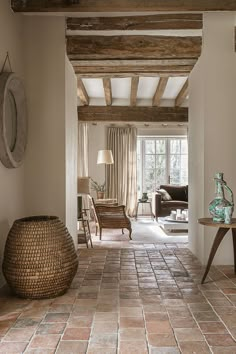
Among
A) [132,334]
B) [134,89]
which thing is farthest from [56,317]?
[134,89]

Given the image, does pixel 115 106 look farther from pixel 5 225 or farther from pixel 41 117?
pixel 5 225

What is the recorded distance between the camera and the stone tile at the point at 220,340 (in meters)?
2.12

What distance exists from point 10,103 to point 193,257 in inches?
106

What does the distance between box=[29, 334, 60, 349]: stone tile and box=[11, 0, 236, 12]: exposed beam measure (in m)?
2.89

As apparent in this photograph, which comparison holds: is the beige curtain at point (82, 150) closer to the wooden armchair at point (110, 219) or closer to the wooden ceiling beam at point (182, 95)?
the wooden ceiling beam at point (182, 95)

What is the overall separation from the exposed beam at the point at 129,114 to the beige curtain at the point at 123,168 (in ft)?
5.12

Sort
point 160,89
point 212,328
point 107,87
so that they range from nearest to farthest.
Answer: point 212,328 → point 107,87 → point 160,89

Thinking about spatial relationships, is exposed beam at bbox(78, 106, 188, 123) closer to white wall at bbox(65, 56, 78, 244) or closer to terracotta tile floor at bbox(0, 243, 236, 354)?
white wall at bbox(65, 56, 78, 244)

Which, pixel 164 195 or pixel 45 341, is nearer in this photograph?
pixel 45 341

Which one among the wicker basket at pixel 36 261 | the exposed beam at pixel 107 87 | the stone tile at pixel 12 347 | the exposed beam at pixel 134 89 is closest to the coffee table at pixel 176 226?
the exposed beam at pixel 134 89

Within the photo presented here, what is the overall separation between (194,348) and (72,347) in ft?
2.29

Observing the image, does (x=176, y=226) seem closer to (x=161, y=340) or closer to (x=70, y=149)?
(x=70, y=149)

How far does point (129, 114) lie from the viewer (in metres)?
8.39

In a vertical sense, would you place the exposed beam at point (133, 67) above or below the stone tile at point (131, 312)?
above
